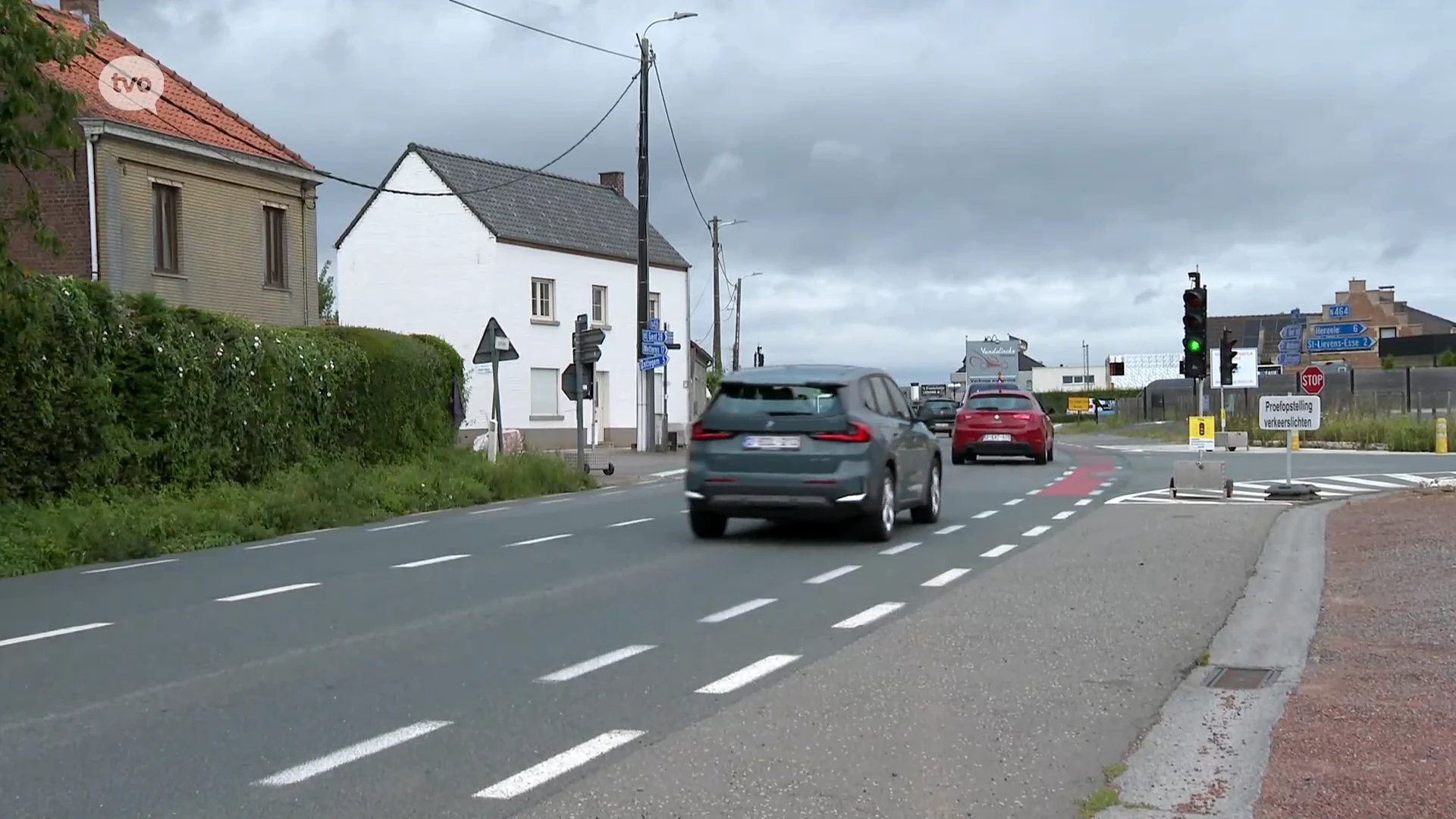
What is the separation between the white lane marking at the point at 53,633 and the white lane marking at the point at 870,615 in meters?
4.77

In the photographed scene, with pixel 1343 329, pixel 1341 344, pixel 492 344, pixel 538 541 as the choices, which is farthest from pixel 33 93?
pixel 1343 329

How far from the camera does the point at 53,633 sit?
928cm

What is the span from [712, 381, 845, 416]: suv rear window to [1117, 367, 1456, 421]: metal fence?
33.5 m

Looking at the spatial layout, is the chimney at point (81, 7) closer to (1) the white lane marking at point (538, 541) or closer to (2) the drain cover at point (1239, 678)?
(1) the white lane marking at point (538, 541)

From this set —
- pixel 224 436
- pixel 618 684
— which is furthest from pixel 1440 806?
pixel 224 436

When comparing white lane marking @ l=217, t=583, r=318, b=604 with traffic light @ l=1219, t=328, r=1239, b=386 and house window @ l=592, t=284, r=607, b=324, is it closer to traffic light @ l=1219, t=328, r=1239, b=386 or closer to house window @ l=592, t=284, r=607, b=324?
traffic light @ l=1219, t=328, r=1239, b=386

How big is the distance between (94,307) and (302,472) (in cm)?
424

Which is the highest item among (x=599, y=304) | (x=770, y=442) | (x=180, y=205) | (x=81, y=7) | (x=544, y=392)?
(x=81, y=7)

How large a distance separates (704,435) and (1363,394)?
4536cm

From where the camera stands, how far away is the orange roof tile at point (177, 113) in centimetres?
2691

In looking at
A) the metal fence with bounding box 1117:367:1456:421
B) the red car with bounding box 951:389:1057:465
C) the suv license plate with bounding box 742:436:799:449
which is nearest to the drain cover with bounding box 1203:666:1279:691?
the suv license plate with bounding box 742:436:799:449

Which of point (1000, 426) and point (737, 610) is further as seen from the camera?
Result: point (1000, 426)

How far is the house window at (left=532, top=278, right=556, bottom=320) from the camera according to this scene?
44625 millimetres

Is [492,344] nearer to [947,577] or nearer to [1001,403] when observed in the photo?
[1001,403]
